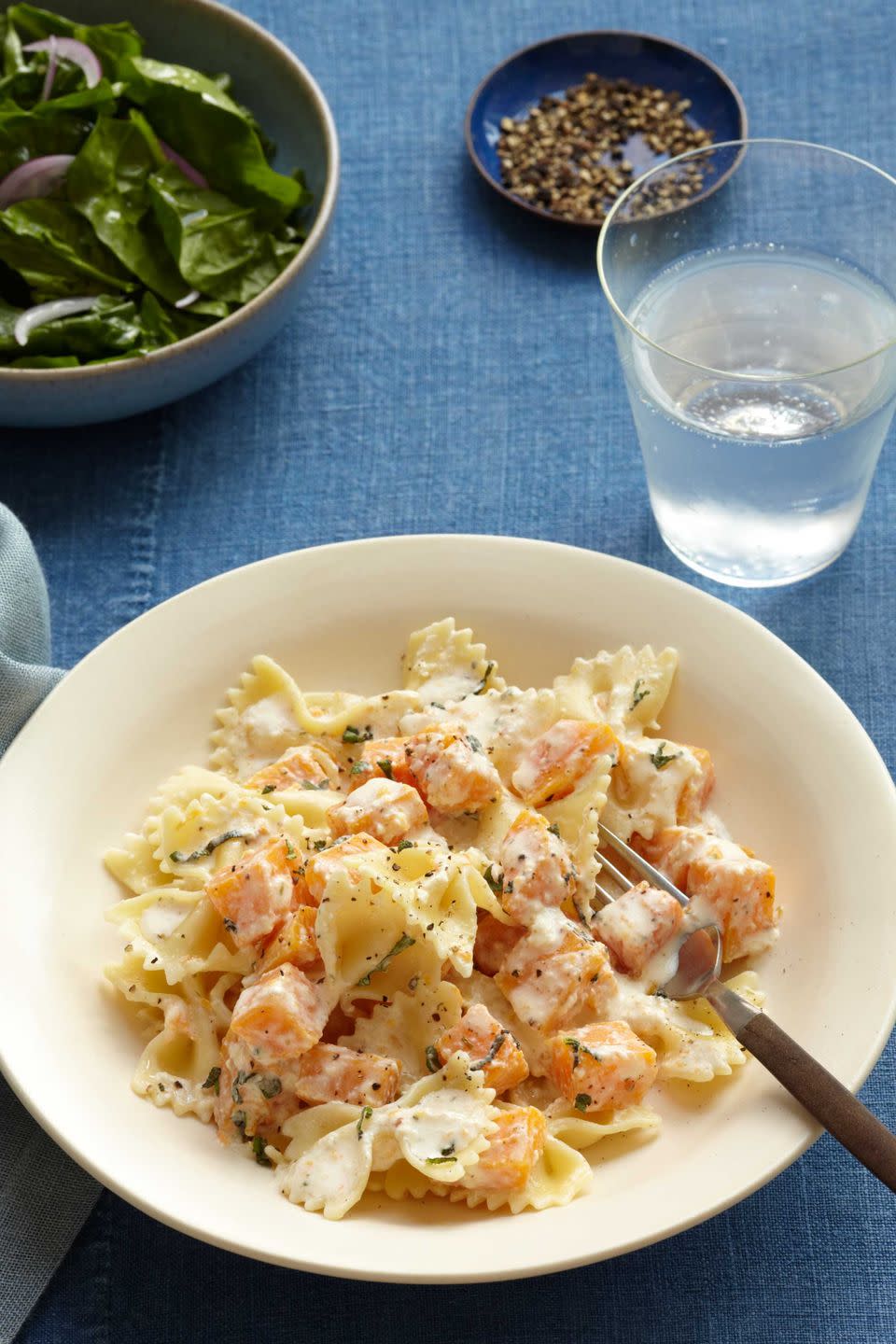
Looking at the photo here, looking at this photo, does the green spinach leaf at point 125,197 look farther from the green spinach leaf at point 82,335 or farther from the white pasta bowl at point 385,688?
the white pasta bowl at point 385,688

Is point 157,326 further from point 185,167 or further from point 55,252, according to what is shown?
point 185,167

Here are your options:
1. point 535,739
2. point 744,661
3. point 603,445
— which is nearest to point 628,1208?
point 535,739

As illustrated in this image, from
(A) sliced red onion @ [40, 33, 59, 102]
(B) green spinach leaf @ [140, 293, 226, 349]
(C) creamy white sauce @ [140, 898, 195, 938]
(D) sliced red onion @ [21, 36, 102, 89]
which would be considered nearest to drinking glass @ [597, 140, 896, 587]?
(B) green spinach leaf @ [140, 293, 226, 349]

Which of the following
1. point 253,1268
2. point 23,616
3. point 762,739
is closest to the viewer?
point 253,1268

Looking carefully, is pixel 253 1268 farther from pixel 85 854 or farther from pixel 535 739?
pixel 535 739

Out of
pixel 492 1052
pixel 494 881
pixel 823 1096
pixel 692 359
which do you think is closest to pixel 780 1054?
pixel 823 1096

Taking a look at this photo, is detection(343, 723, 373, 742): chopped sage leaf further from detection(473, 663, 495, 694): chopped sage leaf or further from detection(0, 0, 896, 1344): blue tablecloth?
Answer: detection(0, 0, 896, 1344): blue tablecloth

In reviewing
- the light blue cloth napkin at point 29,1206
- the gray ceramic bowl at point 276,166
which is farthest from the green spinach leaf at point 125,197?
the light blue cloth napkin at point 29,1206
